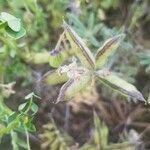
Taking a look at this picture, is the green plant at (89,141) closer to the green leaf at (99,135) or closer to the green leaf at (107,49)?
the green leaf at (99,135)

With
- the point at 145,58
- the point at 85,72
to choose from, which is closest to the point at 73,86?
the point at 85,72

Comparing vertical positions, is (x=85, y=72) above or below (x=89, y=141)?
above

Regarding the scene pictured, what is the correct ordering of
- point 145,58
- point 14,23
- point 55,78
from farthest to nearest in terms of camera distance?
point 145,58 < point 55,78 < point 14,23

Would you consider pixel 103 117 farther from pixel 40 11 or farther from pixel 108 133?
pixel 40 11

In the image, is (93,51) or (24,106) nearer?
(24,106)

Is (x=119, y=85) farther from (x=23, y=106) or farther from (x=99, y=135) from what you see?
(x=99, y=135)

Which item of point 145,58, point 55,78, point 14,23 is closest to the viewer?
point 14,23

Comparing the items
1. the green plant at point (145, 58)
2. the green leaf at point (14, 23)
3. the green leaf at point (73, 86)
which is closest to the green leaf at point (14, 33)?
the green leaf at point (14, 23)
